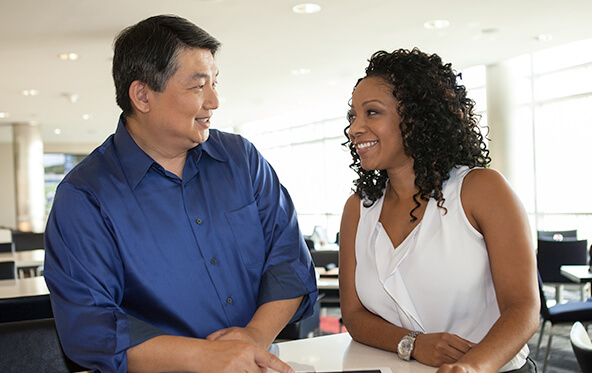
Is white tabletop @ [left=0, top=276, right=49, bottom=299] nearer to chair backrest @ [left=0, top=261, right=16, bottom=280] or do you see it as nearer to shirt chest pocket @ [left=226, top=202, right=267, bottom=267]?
chair backrest @ [left=0, top=261, right=16, bottom=280]

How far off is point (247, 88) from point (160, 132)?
942 centimetres

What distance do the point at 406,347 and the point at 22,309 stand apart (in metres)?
1.89

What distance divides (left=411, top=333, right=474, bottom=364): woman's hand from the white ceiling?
16.4ft

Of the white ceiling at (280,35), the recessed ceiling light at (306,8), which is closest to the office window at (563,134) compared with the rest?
the white ceiling at (280,35)

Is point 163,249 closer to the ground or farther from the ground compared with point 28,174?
closer to the ground

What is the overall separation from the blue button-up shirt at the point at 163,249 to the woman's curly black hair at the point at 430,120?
1.36ft

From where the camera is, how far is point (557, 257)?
20.6ft

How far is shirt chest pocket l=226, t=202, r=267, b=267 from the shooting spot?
1.57m

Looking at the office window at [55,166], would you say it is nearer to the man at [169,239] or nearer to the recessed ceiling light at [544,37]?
the recessed ceiling light at [544,37]

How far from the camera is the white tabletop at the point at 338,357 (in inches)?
53.9

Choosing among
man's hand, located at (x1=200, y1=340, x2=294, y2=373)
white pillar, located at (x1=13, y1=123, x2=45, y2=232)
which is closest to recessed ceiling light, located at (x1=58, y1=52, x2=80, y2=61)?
man's hand, located at (x1=200, y1=340, x2=294, y2=373)

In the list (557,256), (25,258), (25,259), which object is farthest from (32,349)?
(557,256)

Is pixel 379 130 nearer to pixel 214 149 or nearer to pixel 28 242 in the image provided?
pixel 214 149

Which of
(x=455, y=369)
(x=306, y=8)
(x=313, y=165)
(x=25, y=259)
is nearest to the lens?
(x=455, y=369)
